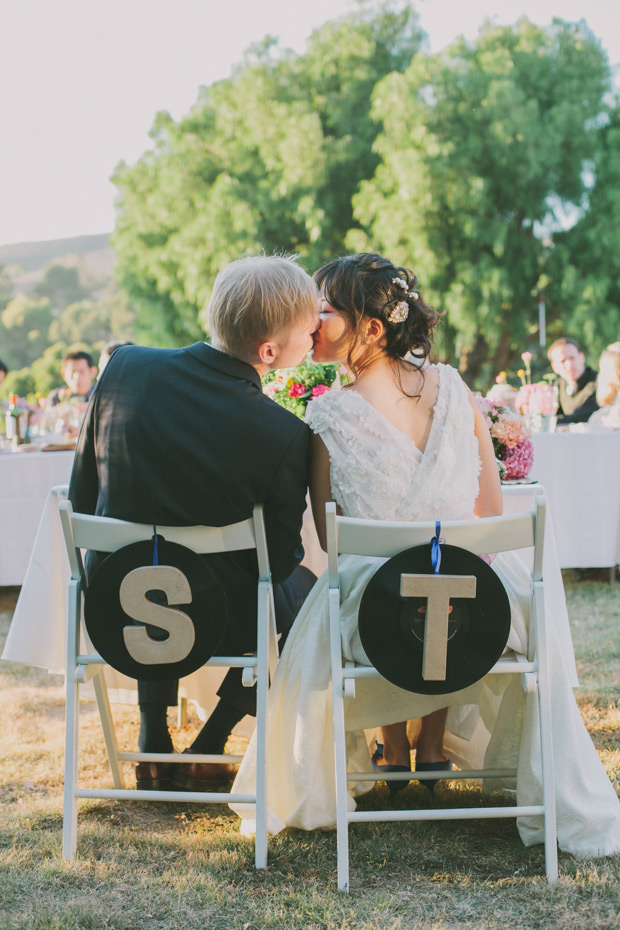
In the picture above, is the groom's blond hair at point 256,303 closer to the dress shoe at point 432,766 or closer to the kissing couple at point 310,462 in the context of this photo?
the kissing couple at point 310,462

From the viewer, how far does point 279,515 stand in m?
A: 2.26

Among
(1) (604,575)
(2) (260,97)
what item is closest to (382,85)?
(2) (260,97)

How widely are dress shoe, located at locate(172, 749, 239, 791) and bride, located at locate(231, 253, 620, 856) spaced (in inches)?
15.9

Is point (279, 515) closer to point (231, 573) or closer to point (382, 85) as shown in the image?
point (231, 573)

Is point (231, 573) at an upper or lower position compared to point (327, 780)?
upper

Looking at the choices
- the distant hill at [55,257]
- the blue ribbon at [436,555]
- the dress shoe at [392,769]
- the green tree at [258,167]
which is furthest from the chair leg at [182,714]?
the distant hill at [55,257]

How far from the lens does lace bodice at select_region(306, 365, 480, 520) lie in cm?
225

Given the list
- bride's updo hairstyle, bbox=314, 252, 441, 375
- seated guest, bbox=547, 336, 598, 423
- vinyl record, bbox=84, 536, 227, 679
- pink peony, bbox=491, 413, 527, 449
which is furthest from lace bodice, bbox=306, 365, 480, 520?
seated guest, bbox=547, 336, 598, 423

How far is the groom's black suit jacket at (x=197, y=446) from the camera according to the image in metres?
2.16

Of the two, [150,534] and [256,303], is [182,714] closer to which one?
[150,534]

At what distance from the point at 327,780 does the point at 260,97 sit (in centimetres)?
2126

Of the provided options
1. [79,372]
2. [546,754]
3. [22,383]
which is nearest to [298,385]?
[546,754]

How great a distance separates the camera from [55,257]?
286 ft

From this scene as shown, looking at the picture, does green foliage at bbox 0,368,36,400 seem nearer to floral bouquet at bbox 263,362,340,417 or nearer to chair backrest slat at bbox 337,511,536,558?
floral bouquet at bbox 263,362,340,417
